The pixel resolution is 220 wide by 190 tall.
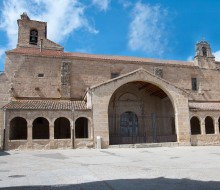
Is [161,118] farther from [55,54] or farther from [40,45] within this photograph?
[40,45]

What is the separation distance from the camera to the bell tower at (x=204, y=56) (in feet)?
90.3

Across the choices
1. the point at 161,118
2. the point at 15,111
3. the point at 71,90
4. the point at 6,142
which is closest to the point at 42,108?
the point at 15,111

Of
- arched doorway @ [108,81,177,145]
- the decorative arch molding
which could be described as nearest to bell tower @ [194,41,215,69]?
arched doorway @ [108,81,177,145]

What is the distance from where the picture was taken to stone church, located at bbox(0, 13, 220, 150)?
60.5 ft

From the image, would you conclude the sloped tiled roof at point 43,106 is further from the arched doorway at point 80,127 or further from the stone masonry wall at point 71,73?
the stone masonry wall at point 71,73

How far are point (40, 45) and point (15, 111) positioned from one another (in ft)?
36.6

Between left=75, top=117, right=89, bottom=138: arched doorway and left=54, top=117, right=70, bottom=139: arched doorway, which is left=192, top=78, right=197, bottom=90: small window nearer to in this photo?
left=75, top=117, right=89, bottom=138: arched doorway

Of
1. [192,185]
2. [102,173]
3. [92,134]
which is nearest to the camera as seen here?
[192,185]

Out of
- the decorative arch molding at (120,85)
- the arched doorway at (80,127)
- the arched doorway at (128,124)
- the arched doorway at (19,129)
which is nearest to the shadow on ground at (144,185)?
the decorative arch molding at (120,85)

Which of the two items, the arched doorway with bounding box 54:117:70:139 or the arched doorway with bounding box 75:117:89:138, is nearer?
the arched doorway with bounding box 54:117:70:139

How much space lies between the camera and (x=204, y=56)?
91.3 ft

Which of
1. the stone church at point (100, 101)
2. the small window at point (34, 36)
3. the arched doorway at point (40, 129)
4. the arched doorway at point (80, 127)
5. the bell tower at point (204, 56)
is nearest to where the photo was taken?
the stone church at point (100, 101)

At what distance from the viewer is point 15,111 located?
17.5 m

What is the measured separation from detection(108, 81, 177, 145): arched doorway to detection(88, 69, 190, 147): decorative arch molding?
1.67 m
